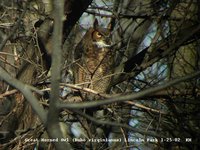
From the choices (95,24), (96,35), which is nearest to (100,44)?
(96,35)

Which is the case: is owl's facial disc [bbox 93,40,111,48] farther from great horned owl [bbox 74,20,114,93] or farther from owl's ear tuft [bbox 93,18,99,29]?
owl's ear tuft [bbox 93,18,99,29]

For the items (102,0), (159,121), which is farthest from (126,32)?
(159,121)

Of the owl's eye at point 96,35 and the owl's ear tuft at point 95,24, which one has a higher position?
the owl's ear tuft at point 95,24

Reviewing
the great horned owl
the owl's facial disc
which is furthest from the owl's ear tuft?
the owl's facial disc

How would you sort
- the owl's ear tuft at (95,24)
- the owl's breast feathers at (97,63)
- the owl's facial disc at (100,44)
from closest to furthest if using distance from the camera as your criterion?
the owl's breast feathers at (97,63) → the owl's facial disc at (100,44) → the owl's ear tuft at (95,24)

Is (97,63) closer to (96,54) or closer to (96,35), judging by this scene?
(96,54)

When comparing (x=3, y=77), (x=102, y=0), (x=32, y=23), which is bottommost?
(x=3, y=77)

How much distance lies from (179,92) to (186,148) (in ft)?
2.46

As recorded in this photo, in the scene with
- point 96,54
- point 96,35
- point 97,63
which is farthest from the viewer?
point 96,35

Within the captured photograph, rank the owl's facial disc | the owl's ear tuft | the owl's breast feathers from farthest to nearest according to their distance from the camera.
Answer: the owl's ear tuft, the owl's facial disc, the owl's breast feathers

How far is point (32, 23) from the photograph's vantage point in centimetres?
594

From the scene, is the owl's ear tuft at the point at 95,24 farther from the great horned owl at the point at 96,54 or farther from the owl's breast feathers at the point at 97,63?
the owl's breast feathers at the point at 97,63

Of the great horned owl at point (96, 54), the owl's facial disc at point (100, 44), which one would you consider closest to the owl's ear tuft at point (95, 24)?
the great horned owl at point (96, 54)

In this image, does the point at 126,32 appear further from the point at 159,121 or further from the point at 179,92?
the point at 159,121
